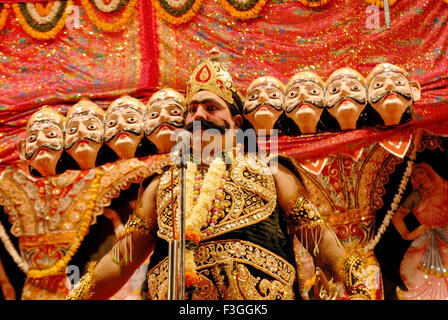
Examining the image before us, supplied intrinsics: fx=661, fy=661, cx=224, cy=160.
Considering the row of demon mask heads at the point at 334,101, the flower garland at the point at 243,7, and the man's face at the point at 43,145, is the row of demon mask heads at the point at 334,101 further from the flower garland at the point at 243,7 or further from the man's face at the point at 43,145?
the man's face at the point at 43,145

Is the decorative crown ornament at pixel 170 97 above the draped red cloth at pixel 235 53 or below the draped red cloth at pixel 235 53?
below

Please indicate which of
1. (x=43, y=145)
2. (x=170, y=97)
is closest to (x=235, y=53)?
(x=170, y=97)

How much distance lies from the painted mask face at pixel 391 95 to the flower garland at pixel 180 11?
110 cm

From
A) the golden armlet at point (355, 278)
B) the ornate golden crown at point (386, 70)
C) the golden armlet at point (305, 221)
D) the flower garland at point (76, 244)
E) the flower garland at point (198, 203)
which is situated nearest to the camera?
the flower garland at point (198, 203)

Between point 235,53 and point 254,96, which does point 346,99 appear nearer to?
point 254,96

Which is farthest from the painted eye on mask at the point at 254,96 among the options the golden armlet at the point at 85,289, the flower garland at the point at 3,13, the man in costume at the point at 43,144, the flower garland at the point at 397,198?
the flower garland at the point at 3,13

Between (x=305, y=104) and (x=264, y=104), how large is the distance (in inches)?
6.3

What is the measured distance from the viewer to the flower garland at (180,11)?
10.7 ft

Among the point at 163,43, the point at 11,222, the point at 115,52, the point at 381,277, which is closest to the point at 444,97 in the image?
the point at 381,277

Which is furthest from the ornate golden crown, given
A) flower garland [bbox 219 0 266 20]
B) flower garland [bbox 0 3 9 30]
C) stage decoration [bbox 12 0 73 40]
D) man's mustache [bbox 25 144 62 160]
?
flower garland [bbox 0 3 9 30]

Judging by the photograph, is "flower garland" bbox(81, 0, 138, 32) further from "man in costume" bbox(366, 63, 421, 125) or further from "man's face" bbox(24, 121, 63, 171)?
"man in costume" bbox(366, 63, 421, 125)

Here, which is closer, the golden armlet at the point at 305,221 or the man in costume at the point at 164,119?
the golden armlet at the point at 305,221

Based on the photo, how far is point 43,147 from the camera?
2684mm
